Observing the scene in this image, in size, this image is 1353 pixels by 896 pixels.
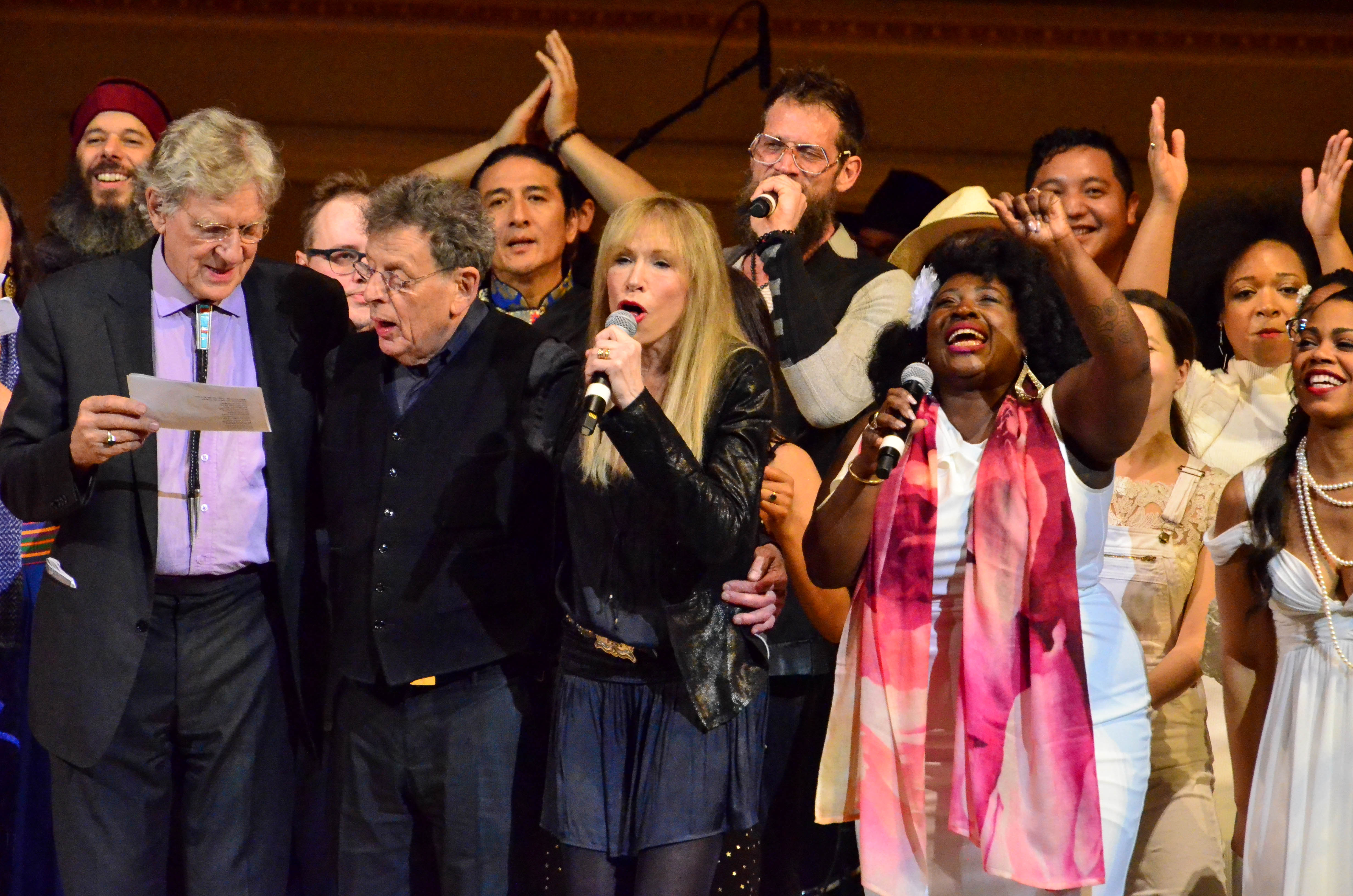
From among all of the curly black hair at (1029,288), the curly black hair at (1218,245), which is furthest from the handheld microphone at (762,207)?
the curly black hair at (1218,245)

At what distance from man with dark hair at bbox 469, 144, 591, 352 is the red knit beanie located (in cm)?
95

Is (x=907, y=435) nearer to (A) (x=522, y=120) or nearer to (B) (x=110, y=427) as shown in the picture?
(B) (x=110, y=427)

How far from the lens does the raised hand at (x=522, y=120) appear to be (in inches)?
156

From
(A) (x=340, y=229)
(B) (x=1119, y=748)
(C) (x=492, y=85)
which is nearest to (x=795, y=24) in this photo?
(C) (x=492, y=85)

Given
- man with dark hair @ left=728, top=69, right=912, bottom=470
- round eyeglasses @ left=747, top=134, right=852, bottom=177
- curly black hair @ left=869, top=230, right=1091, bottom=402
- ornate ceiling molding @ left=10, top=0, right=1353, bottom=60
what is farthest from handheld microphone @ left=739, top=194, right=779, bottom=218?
ornate ceiling molding @ left=10, top=0, right=1353, bottom=60

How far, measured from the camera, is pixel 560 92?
12.7ft

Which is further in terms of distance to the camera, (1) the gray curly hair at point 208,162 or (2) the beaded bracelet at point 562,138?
(2) the beaded bracelet at point 562,138

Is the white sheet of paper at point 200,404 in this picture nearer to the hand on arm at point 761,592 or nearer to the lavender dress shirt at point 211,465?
the lavender dress shirt at point 211,465

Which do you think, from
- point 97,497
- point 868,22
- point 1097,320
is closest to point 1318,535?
point 1097,320

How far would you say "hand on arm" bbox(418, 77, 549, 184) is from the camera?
3.96 m

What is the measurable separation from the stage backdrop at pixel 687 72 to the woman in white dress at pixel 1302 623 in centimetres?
257

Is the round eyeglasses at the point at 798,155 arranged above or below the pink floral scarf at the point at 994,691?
above

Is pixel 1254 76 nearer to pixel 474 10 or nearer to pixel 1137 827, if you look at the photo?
pixel 474 10

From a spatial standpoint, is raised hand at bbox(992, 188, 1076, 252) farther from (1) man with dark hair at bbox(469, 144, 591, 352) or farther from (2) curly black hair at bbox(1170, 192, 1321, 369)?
(2) curly black hair at bbox(1170, 192, 1321, 369)
